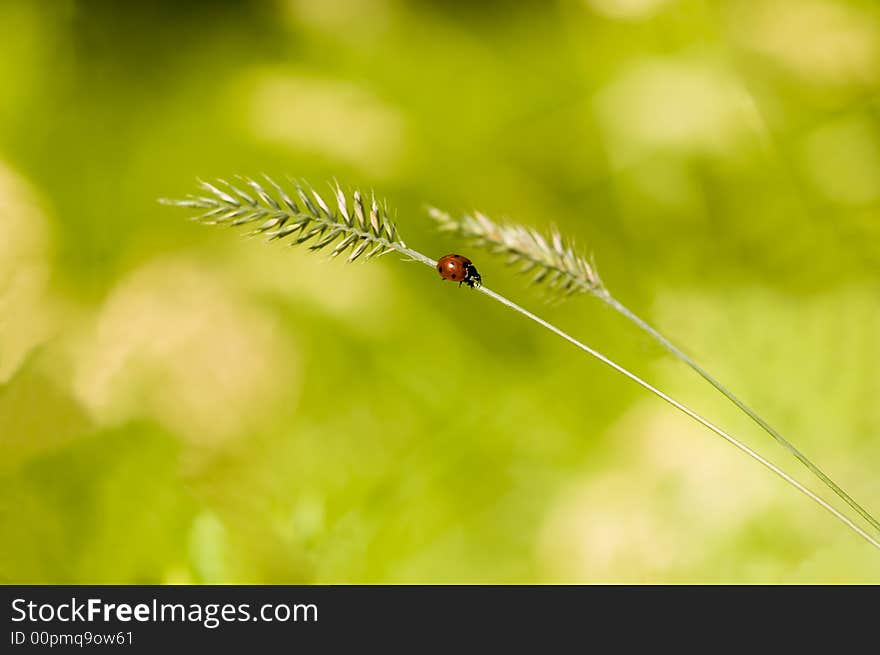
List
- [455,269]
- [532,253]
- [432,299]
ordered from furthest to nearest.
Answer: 1. [432,299]
2. [455,269]
3. [532,253]

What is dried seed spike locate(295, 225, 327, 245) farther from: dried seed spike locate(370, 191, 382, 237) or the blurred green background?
the blurred green background

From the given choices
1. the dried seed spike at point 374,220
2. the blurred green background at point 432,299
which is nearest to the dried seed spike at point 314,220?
the dried seed spike at point 374,220

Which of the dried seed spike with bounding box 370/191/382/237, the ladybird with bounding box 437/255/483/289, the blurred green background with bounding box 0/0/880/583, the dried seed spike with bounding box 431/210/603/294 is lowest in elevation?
the dried seed spike with bounding box 431/210/603/294

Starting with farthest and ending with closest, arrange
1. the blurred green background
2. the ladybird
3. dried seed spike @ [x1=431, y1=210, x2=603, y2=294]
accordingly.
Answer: the blurred green background < the ladybird < dried seed spike @ [x1=431, y1=210, x2=603, y2=294]

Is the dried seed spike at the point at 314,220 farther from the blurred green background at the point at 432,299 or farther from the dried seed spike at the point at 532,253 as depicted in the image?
the blurred green background at the point at 432,299

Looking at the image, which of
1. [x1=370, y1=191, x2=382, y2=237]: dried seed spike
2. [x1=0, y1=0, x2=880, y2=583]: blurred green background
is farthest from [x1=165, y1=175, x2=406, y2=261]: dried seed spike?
[x1=0, y1=0, x2=880, y2=583]: blurred green background

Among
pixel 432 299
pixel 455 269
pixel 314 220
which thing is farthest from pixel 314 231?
pixel 432 299

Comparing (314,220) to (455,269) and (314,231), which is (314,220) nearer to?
(314,231)
